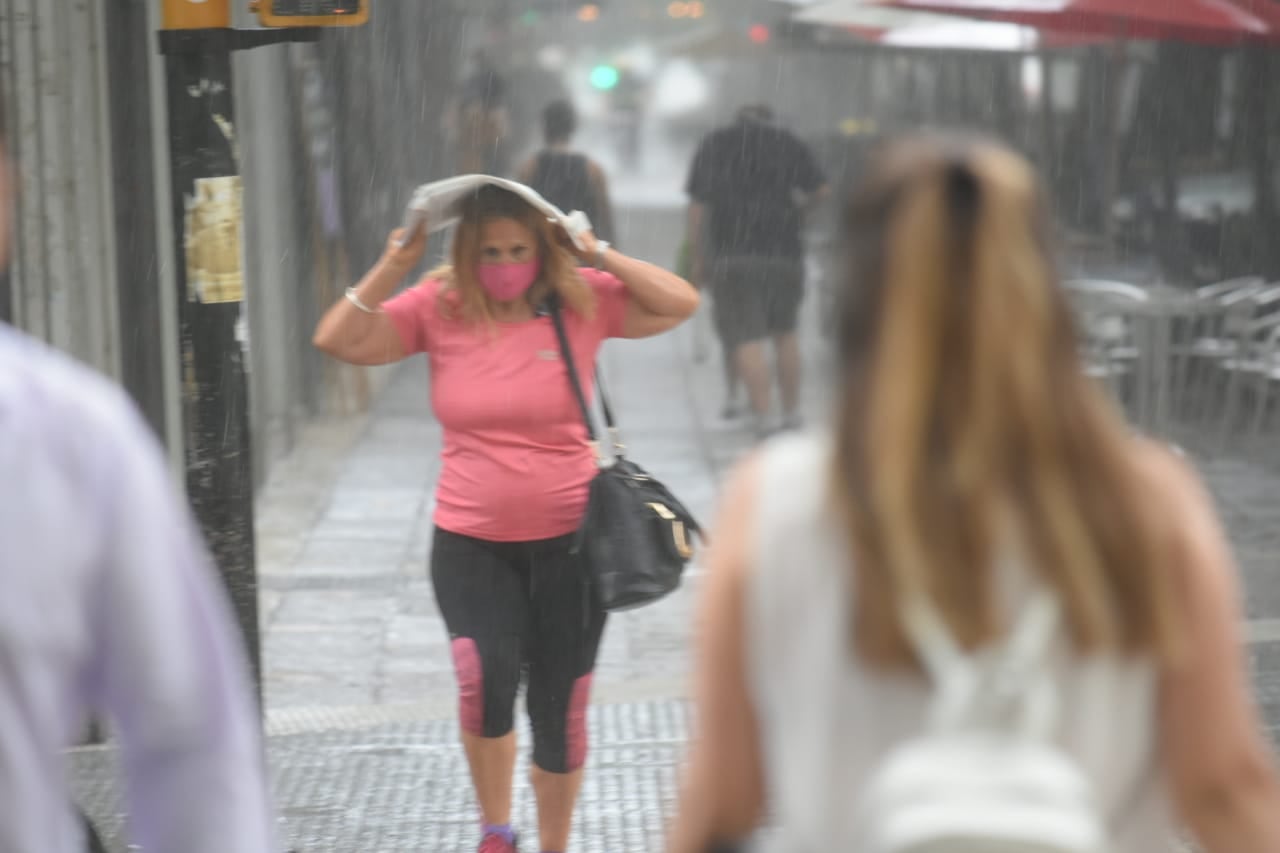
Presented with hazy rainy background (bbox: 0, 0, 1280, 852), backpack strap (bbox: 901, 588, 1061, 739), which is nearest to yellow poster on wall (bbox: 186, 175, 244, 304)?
hazy rainy background (bbox: 0, 0, 1280, 852)

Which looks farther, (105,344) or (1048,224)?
(105,344)

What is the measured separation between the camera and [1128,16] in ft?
36.3

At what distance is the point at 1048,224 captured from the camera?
2.00 metres

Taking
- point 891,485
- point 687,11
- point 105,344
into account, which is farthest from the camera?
point 687,11

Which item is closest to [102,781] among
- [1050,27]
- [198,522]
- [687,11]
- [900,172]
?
[198,522]

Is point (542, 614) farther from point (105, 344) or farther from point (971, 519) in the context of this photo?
point (971, 519)

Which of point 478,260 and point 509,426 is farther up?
point 478,260

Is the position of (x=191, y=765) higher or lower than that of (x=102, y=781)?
higher

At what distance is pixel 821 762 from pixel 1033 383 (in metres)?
0.44

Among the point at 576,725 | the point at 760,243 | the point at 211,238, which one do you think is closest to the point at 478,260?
the point at 211,238

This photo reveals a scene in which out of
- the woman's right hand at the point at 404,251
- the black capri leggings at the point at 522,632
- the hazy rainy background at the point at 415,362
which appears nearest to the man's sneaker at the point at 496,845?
the black capri leggings at the point at 522,632

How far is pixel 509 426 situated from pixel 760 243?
7396 millimetres

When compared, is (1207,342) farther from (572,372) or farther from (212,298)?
(212,298)

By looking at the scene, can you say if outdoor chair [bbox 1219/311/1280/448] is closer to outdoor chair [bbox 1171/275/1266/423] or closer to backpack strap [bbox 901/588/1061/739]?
outdoor chair [bbox 1171/275/1266/423]
